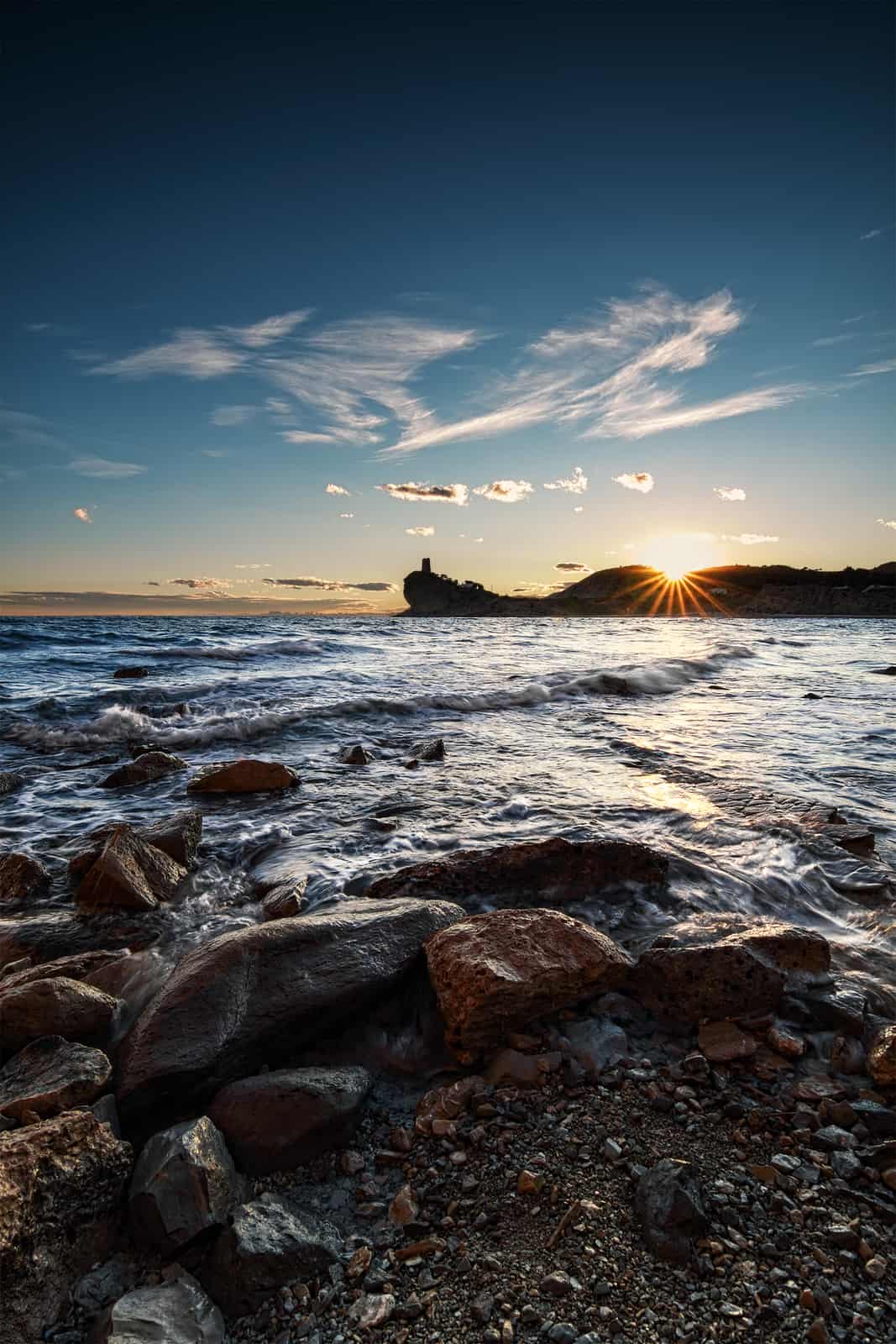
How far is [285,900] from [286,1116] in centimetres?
175

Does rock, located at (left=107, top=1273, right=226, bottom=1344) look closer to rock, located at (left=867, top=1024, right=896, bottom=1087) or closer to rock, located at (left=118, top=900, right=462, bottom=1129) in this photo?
rock, located at (left=118, top=900, right=462, bottom=1129)

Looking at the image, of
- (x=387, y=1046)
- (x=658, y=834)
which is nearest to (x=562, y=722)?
(x=658, y=834)

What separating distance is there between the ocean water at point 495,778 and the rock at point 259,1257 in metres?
1.65

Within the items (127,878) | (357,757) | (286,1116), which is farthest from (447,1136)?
(357,757)

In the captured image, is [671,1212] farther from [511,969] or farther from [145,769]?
[145,769]

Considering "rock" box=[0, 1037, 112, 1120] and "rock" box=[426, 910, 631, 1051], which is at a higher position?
"rock" box=[426, 910, 631, 1051]

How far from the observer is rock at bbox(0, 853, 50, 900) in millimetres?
4121

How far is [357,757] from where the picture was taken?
761 centimetres

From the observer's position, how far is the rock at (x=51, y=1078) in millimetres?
2176

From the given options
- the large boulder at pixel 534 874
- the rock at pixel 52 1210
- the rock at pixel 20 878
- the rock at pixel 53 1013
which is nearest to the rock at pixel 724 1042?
the large boulder at pixel 534 874

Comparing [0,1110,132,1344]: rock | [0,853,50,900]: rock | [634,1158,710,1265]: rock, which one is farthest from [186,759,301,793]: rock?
[634,1158,710,1265]: rock

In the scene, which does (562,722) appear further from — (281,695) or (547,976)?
(547,976)

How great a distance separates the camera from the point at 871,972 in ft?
10.1

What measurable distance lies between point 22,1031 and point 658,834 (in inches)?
162
